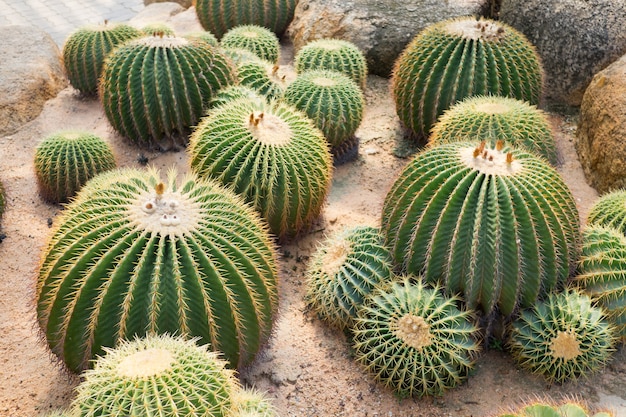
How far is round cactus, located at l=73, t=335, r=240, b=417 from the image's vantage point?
2.51 meters

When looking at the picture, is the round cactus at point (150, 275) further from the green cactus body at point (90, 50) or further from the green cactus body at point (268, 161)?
the green cactus body at point (90, 50)

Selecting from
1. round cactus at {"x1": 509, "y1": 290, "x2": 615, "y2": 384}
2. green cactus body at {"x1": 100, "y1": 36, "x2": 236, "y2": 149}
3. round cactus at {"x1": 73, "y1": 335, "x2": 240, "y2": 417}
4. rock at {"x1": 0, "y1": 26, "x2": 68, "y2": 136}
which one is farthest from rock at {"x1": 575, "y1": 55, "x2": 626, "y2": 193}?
rock at {"x1": 0, "y1": 26, "x2": 68, "y2": 136}

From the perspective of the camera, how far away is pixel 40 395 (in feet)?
11.4

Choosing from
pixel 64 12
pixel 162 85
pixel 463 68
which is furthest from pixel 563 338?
pixel 64 12

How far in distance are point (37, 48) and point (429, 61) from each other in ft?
14.4

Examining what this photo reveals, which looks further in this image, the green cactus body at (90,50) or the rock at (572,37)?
the green cactus body at (90,50)

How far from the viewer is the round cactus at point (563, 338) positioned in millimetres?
3521

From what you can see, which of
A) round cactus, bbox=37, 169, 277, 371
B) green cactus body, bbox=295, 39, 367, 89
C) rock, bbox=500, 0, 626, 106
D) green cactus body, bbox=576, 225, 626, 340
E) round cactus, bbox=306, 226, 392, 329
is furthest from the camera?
green cactus body, bbox=295, 39, 367, 89

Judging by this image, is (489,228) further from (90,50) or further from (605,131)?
(90,50)

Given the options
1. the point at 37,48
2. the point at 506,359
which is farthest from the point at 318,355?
the point at 37,48

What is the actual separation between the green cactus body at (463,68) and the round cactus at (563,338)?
2.36 meters

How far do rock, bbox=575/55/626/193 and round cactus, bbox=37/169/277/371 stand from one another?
3.08m

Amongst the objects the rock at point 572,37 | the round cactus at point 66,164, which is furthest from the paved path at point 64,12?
the rock at point 572,37

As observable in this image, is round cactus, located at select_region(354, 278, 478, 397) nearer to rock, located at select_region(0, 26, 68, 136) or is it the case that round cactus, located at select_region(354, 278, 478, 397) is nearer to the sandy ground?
the sandy ground
